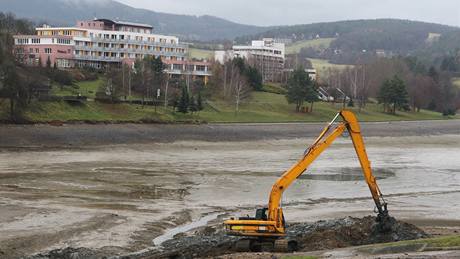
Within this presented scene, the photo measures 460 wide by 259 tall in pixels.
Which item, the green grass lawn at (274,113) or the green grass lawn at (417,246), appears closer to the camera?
the green grass lawn at (417,246)

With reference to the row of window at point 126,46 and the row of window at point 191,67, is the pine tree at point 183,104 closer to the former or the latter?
the row of window at point 126,46

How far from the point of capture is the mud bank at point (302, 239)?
77.2ft

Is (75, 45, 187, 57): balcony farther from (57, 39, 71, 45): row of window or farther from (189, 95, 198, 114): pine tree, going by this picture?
(189, 95, 198, 114): pine tree

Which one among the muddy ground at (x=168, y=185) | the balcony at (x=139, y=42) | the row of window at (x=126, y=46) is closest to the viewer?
the muddy ground at (x=168, y=185)

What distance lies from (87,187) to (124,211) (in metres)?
7.76

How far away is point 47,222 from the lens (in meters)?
28.6

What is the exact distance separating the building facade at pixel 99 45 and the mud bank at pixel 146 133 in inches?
1610

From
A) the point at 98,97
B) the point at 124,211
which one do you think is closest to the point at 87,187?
the point at 124,211

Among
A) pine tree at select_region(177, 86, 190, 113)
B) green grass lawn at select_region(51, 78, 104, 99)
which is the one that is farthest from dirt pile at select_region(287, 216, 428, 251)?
pine tree at select_region(177, 86, 190, 113)

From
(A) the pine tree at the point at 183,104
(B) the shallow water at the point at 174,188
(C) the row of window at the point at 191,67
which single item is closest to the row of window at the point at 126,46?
(C) the row of window at the point at 191,67

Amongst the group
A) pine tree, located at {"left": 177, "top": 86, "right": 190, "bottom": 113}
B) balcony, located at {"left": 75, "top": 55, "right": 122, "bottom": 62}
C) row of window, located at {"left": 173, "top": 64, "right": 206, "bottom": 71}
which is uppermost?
balcony, located at {"left": 75, "top": 55, "right": 122, "bottom": 62}

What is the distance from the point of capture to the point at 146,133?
7081 cm

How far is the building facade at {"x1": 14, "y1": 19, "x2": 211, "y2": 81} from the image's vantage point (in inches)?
4670

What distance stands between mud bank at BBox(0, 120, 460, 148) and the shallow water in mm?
3744
